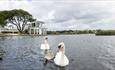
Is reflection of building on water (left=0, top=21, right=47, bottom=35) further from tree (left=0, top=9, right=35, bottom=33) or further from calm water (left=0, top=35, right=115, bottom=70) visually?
calm water (left=0, top=35, right=115, bottom=70)

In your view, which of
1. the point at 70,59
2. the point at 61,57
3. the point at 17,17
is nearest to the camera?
the point at 61,57

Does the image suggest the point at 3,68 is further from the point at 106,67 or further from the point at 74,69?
the point at 106,67

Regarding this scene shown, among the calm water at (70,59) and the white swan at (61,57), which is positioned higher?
the white swan at (61,57)

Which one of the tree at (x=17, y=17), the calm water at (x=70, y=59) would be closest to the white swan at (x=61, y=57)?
the calm water at (x=70, y=59)

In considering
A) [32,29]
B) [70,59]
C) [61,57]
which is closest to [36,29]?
[32,29]

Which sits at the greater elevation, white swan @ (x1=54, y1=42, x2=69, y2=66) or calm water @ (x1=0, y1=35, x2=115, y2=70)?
white swan @ (x1=54, y1=42, x2=69, y2=66)

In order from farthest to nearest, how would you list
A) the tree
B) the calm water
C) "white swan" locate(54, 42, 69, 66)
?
the tree < the calm water < "white swan" locate(54, 42, 69, 66)

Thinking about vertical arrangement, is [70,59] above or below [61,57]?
below

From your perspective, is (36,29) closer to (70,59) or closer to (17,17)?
(17,17)

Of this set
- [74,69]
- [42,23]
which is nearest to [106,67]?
[74,69]

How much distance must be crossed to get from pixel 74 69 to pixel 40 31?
9604 centimetres

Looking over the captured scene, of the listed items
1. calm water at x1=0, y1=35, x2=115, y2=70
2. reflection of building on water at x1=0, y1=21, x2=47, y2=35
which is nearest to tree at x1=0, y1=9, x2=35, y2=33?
reflection of building on water at x1=0, y1=21, x2=47, y2=35

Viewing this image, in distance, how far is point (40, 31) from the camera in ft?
374

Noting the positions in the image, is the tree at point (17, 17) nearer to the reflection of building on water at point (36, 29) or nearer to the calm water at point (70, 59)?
the reflection of building on water at point (36, 29)
